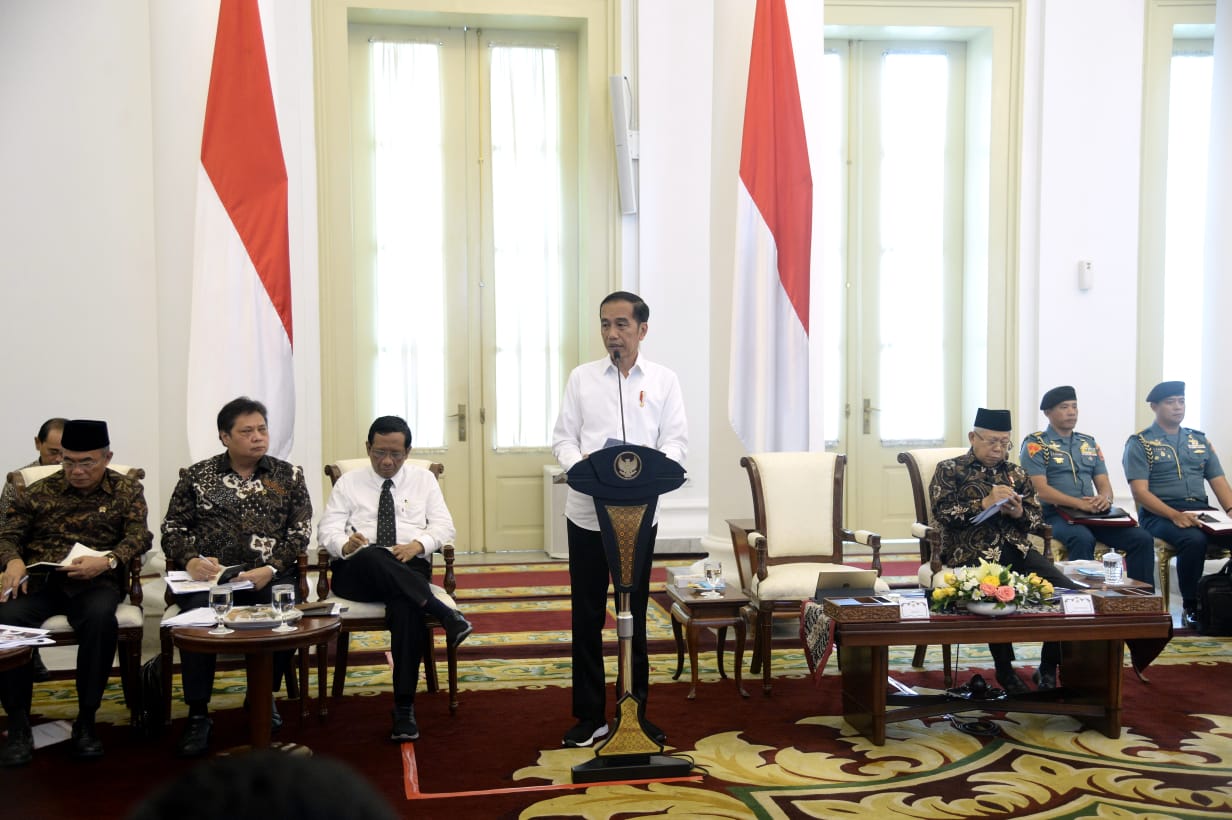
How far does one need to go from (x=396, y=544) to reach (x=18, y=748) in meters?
1.61

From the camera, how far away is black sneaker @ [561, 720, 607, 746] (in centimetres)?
427

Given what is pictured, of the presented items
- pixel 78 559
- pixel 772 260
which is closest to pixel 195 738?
A: pixel 78 559

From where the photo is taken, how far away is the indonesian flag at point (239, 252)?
547 centimetres

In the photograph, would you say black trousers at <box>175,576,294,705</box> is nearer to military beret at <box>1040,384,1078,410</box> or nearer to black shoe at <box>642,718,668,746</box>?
black shoe at <box>642,718,668,746</box>

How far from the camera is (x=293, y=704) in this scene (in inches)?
196

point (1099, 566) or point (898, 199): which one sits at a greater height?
point (898, 199)

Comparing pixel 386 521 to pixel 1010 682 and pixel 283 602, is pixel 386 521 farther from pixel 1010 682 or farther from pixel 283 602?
pixel 1010 682

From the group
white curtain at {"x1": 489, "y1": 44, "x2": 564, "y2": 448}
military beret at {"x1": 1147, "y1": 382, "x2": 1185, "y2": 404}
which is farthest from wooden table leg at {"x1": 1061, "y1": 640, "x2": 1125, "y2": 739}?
white curtain at {"x1": 489, "y1": 44, "x2": 564, "y2": 448}

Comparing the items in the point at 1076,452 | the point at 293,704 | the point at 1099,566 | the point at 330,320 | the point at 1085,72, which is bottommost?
the point at 293,704

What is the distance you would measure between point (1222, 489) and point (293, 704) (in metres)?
5.33

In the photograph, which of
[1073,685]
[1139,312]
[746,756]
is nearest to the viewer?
[746,756]

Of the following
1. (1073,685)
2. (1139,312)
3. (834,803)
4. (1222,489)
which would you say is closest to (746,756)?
(834,803)

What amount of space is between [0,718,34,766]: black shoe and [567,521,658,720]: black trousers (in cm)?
200

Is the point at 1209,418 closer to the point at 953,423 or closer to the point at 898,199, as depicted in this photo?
the point at 953,423
